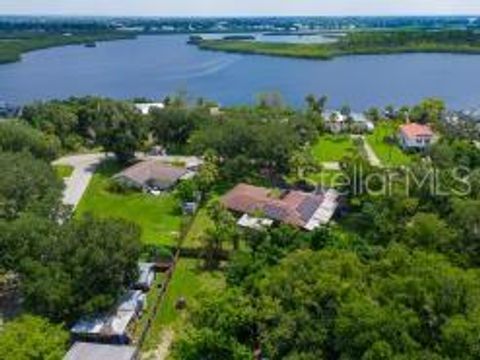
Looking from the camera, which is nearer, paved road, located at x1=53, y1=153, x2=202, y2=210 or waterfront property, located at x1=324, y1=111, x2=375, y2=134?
paved road, located at x1=53, y1=153, x2=202, y2=210

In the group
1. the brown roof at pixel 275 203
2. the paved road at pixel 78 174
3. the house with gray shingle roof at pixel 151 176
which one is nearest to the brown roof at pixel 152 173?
the house with gray shingle roof at pixel 151 176

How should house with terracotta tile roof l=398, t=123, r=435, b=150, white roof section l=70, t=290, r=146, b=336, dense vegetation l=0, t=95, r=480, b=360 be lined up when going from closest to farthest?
dense vegetation l=0, t=95, r=480, b=360 < white roof section l=70, t=290, r=146, b=336 < house with terracotta tile roof l=398, t=123, r=435, b=150

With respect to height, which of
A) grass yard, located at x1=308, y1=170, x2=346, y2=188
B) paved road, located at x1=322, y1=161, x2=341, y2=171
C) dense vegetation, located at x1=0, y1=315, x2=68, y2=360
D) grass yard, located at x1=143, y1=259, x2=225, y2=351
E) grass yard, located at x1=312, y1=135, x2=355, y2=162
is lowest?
grass yard, located at x1=312, y1=135, x2=355, y2=162

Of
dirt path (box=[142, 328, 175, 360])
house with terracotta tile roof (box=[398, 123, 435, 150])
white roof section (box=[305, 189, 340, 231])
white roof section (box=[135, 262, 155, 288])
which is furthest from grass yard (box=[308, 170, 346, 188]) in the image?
dirt path (box=[142, 328, 175, 360])

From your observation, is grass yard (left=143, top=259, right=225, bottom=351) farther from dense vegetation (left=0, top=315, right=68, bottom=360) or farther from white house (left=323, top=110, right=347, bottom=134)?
white house (left=323, top=110, right=347, bottom=134)

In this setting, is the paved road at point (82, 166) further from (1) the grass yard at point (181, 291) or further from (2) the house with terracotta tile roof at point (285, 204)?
(1) the grass yard at point (181, 291)

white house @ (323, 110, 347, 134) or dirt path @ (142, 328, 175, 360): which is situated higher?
white house @ (323, 110, 347, 134)

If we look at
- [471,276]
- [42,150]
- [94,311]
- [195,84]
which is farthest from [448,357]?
[195,84]
